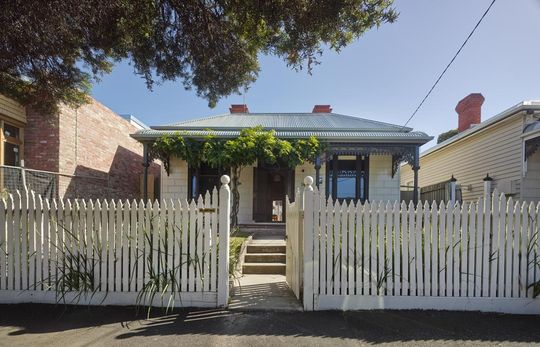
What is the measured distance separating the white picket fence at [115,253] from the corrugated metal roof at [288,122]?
672 cm

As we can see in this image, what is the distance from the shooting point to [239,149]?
8.49 metres

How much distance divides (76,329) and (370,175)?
30.2 feet

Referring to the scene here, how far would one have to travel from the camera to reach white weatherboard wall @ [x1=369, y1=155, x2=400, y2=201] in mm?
10289

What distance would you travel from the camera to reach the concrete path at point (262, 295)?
3.96 metres

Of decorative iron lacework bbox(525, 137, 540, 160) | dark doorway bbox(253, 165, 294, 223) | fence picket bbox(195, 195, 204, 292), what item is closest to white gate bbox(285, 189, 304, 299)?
fence picket bbox(195, 195, 204, 292)

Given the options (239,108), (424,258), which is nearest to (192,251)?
(424,258)

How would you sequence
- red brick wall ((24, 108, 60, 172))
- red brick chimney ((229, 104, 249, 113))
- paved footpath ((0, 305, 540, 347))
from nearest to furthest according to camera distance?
paved footpath ((0, 305, 540, 347))
red brick wall ((24, 108, 60, 172))
red brick chimney ((229, 104, 249, 113))

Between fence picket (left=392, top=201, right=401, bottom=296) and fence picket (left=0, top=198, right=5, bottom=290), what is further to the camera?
fence picket (left=0, top=198, right=5, bottom=290)

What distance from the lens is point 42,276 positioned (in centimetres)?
399

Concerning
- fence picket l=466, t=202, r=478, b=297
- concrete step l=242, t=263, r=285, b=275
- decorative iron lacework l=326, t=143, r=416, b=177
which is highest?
decorative iron lacework l=326, t=143, r=416, b=177

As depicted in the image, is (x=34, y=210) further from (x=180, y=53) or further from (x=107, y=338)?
(x=180, y=53)

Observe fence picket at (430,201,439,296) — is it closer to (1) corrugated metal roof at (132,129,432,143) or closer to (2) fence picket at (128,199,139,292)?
(2) fence picket at (128,199,139,292)

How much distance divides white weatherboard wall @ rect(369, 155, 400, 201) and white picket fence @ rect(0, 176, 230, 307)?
7635 millimetres

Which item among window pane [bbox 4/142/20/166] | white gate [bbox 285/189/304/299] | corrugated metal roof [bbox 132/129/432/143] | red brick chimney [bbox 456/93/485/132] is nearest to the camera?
white gate [bbox 285/189/304/299]
